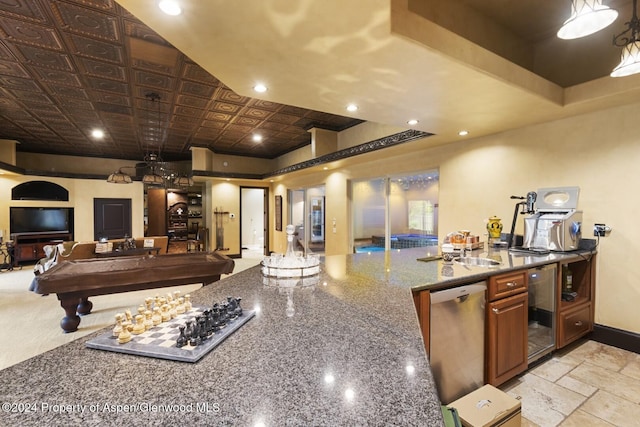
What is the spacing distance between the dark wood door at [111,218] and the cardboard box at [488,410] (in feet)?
32.2

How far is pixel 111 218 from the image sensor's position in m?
8.73

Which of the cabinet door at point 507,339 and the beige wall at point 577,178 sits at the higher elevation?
the beige wall at point 577,178

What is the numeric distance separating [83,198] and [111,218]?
864 mm

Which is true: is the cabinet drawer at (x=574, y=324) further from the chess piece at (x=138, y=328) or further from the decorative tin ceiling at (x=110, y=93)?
the decorative tin ceiling at (x=110, y=93)

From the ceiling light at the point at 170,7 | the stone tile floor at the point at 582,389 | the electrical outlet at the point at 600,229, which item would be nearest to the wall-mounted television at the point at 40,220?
the ceiling light at the point at 170,7

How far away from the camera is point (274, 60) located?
6.60ft

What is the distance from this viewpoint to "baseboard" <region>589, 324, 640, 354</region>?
2.85m

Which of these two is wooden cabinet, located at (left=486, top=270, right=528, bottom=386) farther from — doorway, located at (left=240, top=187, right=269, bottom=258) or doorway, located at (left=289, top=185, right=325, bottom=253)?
doorway, located at (left=240, top=187, right=269, bottom=258)

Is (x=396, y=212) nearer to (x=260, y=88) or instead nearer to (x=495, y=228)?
(x=495, y=228)

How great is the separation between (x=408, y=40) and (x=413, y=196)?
3.76 meters

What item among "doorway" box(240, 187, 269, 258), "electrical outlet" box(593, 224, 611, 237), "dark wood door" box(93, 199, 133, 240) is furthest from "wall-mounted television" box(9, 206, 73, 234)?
"electrical outlet" box(593, 224, 611, 237)

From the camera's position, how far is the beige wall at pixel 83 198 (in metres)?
7.41

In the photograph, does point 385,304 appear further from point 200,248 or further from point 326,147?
point 200,248

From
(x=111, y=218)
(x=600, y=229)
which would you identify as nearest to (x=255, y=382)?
(x=600, y=229)
